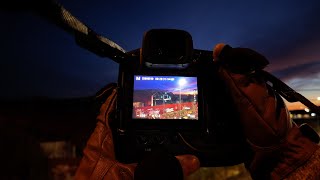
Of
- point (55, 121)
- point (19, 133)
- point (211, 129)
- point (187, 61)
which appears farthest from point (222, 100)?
point (55, 121)

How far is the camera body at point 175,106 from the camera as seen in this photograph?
4.31 ft

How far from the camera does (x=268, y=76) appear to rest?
131cm

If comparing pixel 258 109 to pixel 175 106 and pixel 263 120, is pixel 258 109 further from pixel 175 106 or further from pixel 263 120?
pixel 175 106

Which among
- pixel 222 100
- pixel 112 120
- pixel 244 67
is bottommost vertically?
pixel 112 120

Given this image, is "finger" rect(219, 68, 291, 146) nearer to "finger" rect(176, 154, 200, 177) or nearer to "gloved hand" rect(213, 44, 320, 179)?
"gloved hand" rect(213, 44, 320, 179)

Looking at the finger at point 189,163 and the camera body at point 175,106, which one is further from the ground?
the camera body at point 175,106

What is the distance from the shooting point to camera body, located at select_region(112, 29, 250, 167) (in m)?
1.31

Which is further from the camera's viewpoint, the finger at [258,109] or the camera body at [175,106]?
the camera body at [175,106]

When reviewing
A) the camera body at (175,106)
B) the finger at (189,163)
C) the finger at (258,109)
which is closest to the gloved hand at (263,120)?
the finger at (258,109)

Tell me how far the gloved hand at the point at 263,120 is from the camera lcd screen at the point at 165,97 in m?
0.19

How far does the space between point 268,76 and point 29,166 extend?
1.05m

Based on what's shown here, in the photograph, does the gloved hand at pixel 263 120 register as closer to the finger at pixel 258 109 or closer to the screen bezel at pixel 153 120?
the finger at pixel 258 109

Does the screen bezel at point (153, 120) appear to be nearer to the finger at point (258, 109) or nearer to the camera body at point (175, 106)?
the camera body at point (175, 106)

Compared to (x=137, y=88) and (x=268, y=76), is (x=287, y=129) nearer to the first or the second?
(x=268, y=76)
